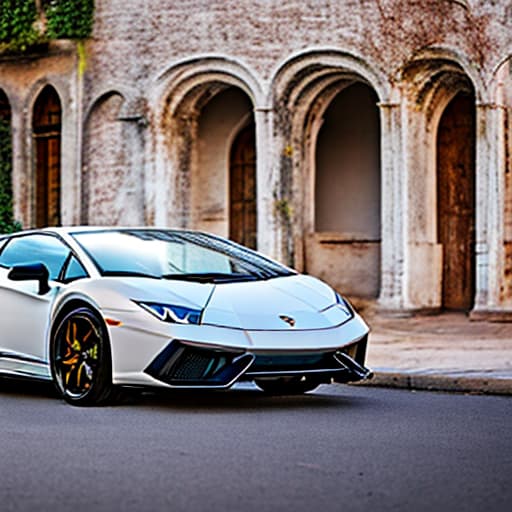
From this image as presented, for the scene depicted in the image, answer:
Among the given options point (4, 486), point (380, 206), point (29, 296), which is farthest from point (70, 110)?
point (4, 486)

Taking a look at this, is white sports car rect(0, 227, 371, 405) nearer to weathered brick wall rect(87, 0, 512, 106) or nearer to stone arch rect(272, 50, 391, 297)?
weathered brick wall rect(87, 0, 512, 106)

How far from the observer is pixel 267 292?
10062 millimetres

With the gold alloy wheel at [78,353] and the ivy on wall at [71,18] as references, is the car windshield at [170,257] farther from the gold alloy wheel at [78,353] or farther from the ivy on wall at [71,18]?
the ivy on wall at [71,18]

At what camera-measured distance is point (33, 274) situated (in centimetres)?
1045

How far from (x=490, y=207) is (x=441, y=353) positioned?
4.99 meters

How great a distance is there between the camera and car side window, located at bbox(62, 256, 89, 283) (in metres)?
10.3

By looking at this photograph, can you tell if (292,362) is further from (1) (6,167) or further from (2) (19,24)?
(1) (6,167)

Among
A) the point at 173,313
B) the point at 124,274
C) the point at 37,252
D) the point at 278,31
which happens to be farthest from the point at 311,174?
the point at 173,313

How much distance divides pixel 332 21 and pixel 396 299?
4364 millimetres

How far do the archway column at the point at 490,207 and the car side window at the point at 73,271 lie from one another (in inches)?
389

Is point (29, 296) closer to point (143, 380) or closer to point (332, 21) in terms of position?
point (143, 380)

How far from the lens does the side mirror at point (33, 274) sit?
34.2ft

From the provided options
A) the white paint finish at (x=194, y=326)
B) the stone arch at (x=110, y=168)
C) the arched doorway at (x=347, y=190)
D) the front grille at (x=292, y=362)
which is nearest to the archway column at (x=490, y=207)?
the arched doorway at (x=347, y=190)

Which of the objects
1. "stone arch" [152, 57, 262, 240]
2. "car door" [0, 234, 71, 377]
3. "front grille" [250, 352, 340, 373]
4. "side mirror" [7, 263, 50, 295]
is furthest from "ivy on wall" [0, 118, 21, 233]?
"front grille" [250, 352, 340, 373]
